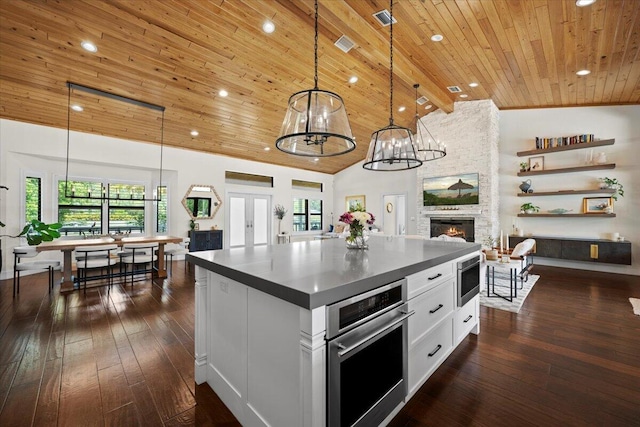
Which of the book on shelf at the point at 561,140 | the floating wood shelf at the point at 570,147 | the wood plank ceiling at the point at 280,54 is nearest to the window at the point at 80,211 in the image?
the wood plank ceiling at the point at 280,54

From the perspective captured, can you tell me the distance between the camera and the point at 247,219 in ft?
28.6

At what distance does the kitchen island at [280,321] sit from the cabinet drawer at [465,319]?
9.9 inches

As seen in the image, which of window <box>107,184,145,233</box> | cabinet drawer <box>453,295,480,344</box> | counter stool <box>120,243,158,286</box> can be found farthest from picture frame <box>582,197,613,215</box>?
window <box>107,184,145,233</box>

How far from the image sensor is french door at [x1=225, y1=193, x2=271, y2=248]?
27.4 ft

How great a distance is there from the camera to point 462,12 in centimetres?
333

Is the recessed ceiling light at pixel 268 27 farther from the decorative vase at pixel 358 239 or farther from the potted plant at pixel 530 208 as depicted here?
the potted plant at pixel 530 208

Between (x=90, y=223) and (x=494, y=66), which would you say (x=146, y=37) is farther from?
(x=494, y=66)

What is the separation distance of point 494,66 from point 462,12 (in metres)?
1.83

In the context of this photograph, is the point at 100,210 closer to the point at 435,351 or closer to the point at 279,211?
the point at 279,211

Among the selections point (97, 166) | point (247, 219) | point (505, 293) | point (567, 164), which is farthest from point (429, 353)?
point (97, 166)

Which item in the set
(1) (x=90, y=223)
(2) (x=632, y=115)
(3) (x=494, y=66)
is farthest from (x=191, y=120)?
(2) (x=632, y=115)

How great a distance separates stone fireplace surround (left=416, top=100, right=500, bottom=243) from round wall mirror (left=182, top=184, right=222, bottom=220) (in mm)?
6329

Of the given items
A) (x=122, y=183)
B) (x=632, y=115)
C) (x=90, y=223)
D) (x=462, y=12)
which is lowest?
(x=90, y=223)

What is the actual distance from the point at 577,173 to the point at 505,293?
3958 millimetres
